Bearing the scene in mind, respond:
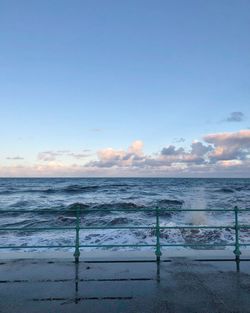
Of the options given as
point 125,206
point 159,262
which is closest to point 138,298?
point 159,262

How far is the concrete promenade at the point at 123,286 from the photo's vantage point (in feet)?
17.1

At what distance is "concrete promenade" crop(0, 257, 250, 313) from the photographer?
17.1 ft

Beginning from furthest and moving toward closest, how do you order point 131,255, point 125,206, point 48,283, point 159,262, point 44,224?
point 125,206, point 44,224, point 131,255, point 159,262, point 48,283

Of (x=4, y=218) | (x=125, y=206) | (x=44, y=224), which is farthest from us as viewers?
(x=125, y=206)

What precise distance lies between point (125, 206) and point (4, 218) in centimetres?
1327

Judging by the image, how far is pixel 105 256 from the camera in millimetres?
8258

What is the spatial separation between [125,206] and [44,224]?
13899mm

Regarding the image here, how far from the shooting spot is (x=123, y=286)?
6191mm

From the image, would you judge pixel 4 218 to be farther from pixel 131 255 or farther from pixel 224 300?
pixel 224 300

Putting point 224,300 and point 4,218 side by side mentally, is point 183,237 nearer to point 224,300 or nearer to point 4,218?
point 224,300

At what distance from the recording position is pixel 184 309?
16.7 ft

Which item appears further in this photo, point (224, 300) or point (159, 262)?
point (159, 262)

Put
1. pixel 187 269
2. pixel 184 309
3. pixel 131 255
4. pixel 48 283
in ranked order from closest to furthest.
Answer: pixel 184 309
pixel 48 283
pixel 187 269
pixel 131 255

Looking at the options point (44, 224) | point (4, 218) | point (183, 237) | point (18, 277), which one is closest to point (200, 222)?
point (183, 237)
